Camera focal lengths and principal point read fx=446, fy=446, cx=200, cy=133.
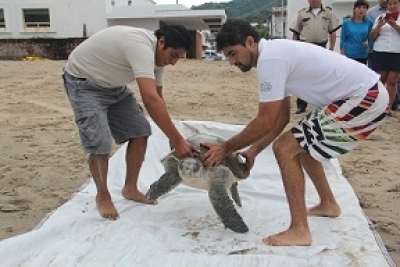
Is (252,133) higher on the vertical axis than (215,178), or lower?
higher

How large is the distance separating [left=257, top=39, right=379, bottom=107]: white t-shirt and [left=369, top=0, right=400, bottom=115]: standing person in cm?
388

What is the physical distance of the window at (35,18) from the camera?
27922 mm

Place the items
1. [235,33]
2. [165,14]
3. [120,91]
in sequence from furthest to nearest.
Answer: [165,14]
[120,91]
[235,33]

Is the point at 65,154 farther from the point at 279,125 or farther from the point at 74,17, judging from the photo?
the point at 74,17

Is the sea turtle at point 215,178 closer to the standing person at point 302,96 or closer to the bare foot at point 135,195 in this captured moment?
the standing person at point 302,96

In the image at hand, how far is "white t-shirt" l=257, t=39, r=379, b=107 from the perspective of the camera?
242 centimetres

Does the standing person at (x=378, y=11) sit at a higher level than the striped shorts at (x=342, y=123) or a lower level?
higher

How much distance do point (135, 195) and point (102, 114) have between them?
692 mm

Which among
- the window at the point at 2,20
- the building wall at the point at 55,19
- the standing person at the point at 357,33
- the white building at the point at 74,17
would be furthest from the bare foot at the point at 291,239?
the window at the point at 2,20

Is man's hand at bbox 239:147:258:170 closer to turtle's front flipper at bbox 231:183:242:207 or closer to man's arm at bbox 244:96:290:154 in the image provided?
man's arm at bbox 244:96:290:154

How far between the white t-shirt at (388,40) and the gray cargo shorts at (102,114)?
4185 millimetres

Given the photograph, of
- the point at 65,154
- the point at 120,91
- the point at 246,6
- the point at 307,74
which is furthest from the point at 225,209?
the point at 246,6

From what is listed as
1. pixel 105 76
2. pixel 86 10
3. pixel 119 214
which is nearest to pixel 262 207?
→ pixel 119 214

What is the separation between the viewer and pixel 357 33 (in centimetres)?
639
